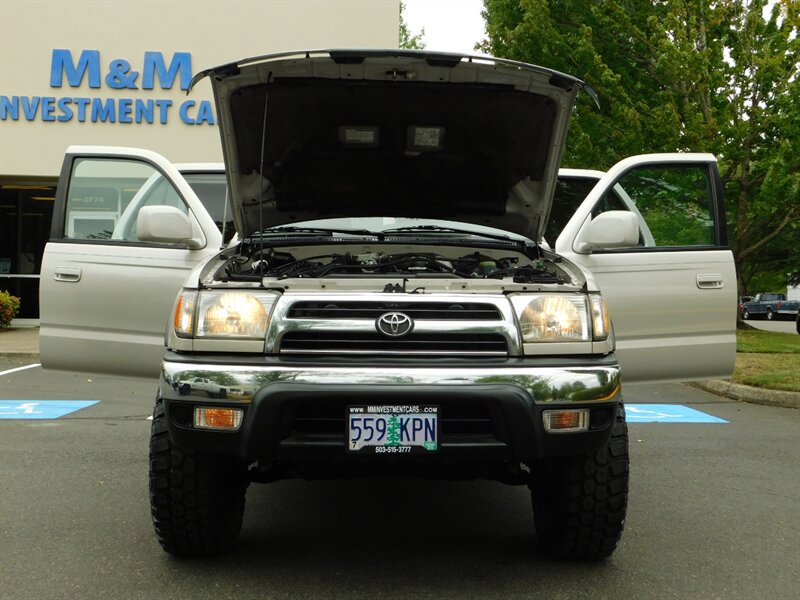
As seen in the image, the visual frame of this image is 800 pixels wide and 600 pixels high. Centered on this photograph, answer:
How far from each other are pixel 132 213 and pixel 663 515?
139 inches

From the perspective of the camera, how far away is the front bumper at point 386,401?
10.6 ft

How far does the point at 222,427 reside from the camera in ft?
10.7

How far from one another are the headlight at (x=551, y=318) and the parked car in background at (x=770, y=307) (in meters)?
49.7

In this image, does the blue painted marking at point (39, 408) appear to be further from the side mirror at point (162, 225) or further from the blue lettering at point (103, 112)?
the blue lettering at point (103, 112)

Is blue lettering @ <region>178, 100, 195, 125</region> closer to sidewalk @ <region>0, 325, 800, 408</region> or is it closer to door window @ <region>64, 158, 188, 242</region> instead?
sidewalk @ <region>0, 325, 800, 408</region>

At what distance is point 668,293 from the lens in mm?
4801

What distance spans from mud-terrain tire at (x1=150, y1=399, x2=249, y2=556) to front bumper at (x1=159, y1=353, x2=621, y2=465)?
245 mm

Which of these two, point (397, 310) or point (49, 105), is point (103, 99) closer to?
point (49, 105)

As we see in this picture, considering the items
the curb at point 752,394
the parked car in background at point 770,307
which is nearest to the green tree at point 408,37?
the parked car in background at point 770,307

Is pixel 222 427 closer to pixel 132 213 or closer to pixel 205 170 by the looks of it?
pixel 132 213

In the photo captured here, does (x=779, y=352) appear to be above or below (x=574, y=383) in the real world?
below

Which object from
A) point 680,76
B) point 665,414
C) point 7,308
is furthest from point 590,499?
point 7,308

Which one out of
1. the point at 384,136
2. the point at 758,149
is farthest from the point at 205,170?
the point at 758,149

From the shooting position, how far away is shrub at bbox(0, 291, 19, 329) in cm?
1688
